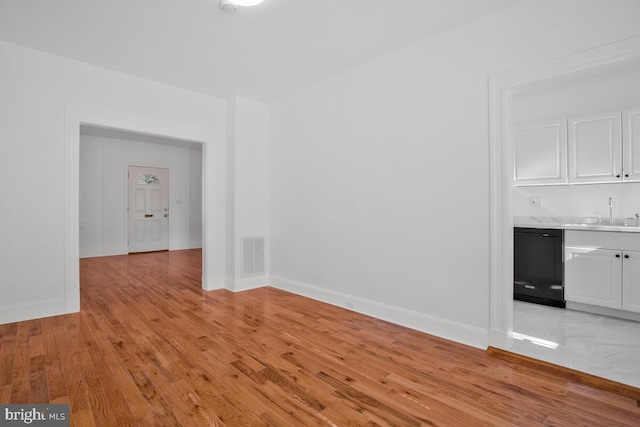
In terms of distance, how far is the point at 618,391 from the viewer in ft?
6.62

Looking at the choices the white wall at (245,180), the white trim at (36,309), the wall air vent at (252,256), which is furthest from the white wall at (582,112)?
the white trim at (36,309)

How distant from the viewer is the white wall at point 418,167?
8.23ft

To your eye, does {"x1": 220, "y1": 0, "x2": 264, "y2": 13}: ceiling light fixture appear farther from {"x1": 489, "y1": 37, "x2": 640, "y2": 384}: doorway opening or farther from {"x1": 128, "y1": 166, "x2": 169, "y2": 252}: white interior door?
{"x1": 128, "y1": 166, "x2": 169, "y2": 252}: white interior door

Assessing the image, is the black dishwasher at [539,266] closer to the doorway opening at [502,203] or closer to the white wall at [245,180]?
the doorway opening at [502,203]

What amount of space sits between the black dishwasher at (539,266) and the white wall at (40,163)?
16.5 feet

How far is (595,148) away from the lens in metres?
3.65

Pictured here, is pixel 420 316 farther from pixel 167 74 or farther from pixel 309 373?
pixel 167 74

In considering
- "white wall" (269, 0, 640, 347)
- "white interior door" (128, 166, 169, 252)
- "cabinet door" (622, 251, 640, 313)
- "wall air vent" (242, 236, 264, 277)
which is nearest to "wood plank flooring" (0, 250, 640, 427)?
"white wall" (269, 0, 640, 347)

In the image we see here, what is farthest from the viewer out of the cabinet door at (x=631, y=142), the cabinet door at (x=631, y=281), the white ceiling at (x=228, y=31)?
the cabinet door at (x=631, y=142)

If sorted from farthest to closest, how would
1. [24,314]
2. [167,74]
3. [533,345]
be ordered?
[167,74], [24,314], [533,345]

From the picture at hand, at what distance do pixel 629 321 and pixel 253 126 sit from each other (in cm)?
503

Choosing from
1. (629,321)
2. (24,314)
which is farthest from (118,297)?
(629,321)

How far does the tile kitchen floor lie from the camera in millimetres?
2291

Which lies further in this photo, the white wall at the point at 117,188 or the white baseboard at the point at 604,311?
the white wall at the point at 117,188
